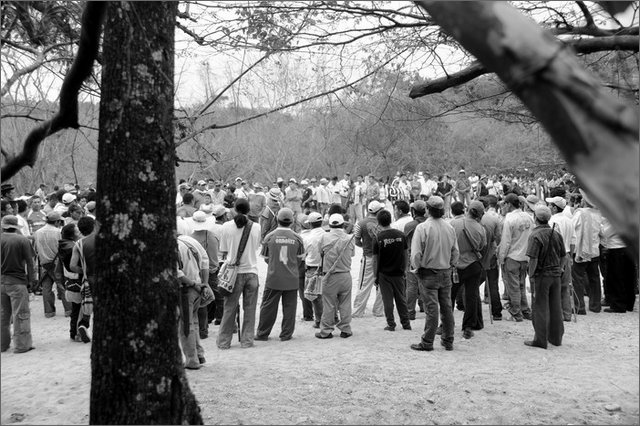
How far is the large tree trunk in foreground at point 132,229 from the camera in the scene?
12.3 feet

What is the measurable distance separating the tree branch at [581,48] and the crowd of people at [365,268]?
3.02 m

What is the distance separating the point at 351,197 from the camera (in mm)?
26219

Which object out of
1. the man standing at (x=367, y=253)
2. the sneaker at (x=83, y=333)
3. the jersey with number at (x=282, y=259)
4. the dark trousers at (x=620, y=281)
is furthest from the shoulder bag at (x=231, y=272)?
the dark trousers at (x=620, y=281)

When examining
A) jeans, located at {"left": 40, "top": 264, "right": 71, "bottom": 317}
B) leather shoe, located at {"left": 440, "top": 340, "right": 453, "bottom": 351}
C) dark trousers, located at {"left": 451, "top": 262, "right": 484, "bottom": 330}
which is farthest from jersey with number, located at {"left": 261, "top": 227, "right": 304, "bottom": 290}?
jeans, located at {"left": 40, "top": 264, "right": 71, "bottom": 317}

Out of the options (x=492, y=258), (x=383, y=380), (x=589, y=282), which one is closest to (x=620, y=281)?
(x=589, y=282)

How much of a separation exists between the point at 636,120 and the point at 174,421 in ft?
11.7

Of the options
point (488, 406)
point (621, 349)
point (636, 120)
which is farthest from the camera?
point (621, 349)

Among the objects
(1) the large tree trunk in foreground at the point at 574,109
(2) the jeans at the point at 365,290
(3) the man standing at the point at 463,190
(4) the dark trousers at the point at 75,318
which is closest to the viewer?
(1) the large tree trunk in foreground at the point at 574,109

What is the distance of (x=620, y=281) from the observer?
10453mm

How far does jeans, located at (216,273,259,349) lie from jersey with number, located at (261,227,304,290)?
14.9 inches

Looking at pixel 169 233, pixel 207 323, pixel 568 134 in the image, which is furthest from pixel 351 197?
pixel 568 134

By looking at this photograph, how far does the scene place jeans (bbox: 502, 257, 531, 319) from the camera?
969 centimetres

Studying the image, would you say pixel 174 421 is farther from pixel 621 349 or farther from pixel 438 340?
pixel 621 349

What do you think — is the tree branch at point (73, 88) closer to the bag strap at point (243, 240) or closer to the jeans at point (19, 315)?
the bag strap at point (243, 240)
